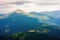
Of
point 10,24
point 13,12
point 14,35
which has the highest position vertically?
point 13,12

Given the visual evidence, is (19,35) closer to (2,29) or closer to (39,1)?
(2,29)

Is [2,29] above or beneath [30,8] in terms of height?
beneath

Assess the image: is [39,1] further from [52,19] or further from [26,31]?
[26,31]

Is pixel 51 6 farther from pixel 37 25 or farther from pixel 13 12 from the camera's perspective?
pixel 13 12

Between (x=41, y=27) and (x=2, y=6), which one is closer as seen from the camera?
(x=41, y=27)

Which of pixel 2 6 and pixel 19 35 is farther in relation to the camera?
pixel 2 6

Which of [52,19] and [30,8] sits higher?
[30,8]

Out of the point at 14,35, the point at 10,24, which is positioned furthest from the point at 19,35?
the point at 10,24

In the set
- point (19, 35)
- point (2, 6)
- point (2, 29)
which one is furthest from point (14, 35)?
point (2, 6)
